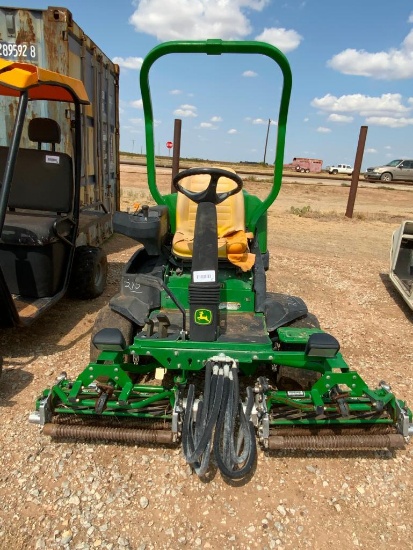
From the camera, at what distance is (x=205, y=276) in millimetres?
2752

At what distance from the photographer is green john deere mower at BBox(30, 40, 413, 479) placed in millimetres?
2422

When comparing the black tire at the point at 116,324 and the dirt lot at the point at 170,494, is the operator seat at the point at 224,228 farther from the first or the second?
the dirt lot at the point at 170,494

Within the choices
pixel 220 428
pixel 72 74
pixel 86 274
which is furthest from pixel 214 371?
pixel 72 74

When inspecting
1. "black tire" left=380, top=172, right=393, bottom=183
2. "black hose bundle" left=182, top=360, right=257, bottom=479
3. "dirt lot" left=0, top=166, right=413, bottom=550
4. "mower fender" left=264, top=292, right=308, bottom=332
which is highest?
"black tire" left=380, top=172, right=393, bottom=183

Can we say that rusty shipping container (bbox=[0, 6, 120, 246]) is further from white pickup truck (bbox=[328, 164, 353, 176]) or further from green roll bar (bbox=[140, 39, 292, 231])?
white pickup truck (bbox=[328, 164, 353, 176])

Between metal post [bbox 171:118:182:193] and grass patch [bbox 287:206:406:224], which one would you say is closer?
metal post [bbox 171:118:182:193]

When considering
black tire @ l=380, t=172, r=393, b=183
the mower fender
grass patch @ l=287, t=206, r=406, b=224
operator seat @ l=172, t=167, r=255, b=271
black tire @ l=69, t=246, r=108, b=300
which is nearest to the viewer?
the mower fender

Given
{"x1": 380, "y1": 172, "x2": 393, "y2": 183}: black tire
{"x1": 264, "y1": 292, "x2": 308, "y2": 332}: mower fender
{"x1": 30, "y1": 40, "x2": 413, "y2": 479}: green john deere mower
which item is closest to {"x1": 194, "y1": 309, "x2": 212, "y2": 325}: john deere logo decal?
→ {"x1": 30, "y1": 40, "x2": 413, "y2": 479}: green john deere mower

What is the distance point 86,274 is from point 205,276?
7.93ft

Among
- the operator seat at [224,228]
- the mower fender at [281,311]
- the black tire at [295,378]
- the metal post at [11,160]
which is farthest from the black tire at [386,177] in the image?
the metal post at [11,160]

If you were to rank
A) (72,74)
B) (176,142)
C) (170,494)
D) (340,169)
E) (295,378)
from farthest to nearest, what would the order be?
1. (340,169)
2. (176,142)
3. (72,74)
4. (295,378)
5. (170,494)

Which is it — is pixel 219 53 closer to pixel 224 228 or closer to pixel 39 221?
pixel 224 228

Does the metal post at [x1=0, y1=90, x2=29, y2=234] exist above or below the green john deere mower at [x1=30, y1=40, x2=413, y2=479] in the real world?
above

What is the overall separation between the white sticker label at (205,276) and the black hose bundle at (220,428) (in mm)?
513
